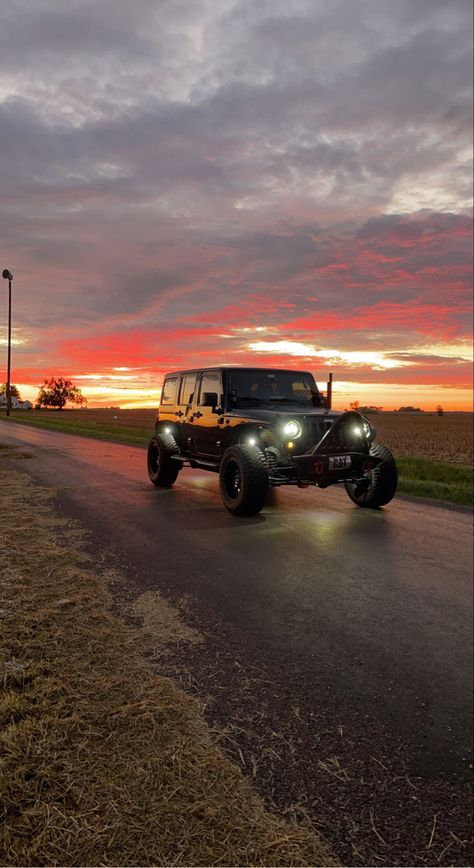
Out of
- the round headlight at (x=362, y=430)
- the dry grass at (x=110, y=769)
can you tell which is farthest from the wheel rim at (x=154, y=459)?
the dry grass at (x=110, y=769)

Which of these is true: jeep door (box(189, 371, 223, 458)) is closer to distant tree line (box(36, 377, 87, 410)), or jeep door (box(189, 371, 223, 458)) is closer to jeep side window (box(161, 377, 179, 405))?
jeep side window (box(161, 377, 179, 405))

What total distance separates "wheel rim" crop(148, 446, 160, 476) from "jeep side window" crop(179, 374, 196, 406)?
47.7 inches

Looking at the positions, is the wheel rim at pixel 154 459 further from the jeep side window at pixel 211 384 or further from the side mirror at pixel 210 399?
the side mirror at pixel 210 399

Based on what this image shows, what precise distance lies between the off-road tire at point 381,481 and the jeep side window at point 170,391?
4.59 metres

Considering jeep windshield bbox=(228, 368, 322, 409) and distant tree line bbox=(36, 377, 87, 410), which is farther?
distant tree line bbox=(36, 377, 87, 410)

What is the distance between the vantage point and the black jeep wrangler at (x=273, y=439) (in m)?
8.48

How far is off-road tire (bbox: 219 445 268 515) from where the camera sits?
831 centimetres

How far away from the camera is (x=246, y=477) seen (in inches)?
327

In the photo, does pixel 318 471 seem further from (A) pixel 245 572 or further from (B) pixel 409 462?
(B) pixel 409 462

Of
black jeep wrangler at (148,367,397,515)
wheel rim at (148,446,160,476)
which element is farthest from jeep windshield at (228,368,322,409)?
wheel rim at (148,446,160,476)

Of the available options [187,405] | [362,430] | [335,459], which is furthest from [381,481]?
[187,405]

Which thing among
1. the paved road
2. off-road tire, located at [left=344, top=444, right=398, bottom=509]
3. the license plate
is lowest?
the paved road

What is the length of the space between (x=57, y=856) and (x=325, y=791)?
1238mm

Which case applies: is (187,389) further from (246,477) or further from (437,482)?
(437,482)
